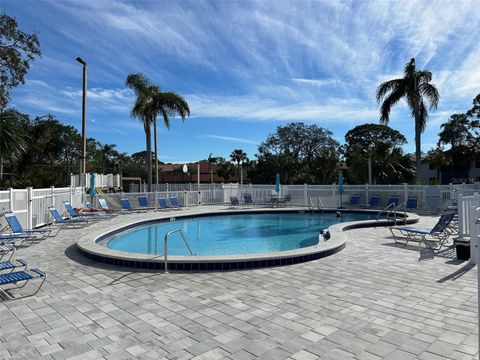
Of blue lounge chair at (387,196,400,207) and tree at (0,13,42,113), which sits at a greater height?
tree at (0,13,42,113)

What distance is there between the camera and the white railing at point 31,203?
32.1 ft

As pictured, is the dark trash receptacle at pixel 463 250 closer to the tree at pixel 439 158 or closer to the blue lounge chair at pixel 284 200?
the blue lounge chair at pixel 284 200

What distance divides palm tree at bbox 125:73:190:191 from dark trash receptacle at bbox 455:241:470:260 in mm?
21576

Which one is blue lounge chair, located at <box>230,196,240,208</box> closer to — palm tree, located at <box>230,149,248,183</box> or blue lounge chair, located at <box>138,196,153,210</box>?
blue lounge chair, located at <box>138,196,153,210</box>

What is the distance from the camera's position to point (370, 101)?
25875 mm

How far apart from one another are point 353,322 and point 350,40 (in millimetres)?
10936

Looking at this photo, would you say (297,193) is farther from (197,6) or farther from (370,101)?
(197,6)

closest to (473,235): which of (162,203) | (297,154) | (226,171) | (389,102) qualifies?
(162,203)

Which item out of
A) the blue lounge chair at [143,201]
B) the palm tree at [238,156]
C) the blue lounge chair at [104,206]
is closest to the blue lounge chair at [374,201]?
the blue lounge chair at [143,201]

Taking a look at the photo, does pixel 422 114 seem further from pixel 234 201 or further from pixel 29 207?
pixel 29 207

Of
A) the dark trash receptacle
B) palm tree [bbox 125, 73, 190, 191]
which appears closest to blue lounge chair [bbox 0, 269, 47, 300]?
the dark trash receptacle

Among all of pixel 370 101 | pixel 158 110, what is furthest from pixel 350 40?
pixel 158 110

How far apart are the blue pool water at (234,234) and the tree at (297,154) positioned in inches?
1023

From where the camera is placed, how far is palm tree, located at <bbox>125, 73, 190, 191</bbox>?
2558cm
